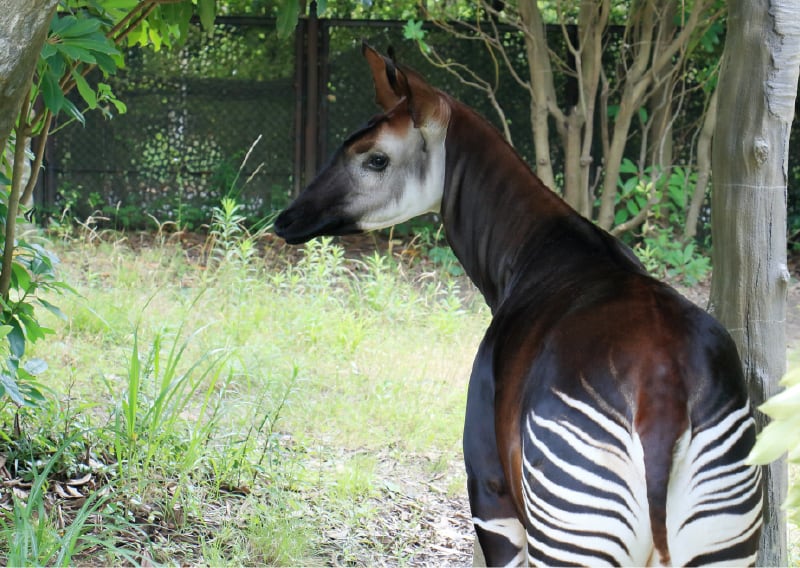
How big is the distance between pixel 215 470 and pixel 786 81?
91.6 inches

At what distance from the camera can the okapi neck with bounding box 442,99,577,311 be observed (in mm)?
2637

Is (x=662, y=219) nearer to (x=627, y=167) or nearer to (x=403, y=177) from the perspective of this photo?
(x=627, y=167)

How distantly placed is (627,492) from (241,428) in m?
2.41

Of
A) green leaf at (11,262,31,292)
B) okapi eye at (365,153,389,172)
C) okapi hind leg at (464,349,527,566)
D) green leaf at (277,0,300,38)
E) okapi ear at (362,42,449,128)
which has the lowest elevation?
okapi hind leg at (464,349,527,566)

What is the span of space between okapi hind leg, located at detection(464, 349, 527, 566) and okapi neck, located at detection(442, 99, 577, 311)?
0.47 m

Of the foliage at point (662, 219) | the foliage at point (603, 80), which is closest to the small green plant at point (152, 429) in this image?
the foliage at point (603, 80)

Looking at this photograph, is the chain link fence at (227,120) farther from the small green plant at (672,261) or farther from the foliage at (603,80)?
the small green plant at (672,261)

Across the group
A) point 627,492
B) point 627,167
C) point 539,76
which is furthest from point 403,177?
point 627,167

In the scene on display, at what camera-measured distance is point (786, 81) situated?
2.54 m

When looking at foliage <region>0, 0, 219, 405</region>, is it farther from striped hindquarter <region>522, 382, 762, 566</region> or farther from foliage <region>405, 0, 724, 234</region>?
foliage <region>405, 0, 724, 234</region>

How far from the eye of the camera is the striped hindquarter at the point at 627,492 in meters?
1.80

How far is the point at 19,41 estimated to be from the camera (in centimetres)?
215

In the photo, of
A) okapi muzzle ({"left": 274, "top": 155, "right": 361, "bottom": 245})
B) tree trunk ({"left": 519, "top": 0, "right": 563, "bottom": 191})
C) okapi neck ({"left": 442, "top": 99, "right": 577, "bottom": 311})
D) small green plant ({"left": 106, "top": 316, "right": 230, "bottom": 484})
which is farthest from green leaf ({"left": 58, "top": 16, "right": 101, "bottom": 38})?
tree trunk ({"left": 519, "top": 0, "right": 563, "bottom": 191})

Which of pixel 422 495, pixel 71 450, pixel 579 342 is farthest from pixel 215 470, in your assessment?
pixel 579 342
